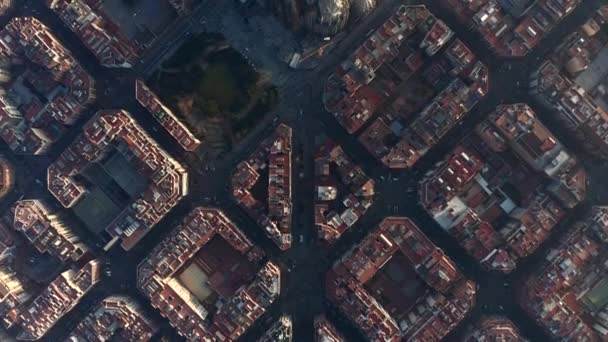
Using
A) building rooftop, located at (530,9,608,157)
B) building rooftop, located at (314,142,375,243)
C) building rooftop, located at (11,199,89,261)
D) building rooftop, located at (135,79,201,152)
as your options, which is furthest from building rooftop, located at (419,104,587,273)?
building rooftop, located at (11,199,89,261)

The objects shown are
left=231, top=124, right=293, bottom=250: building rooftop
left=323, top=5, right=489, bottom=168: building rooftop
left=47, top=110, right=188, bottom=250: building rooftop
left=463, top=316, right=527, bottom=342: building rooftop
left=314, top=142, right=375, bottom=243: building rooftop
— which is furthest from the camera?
left=47, top=110, right=188, bottom=250: building rooftop

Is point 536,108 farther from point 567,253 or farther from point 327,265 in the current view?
point 327,265

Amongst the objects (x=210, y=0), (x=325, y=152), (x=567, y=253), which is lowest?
(x=567, y=253)

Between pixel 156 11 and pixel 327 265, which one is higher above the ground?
pixel 156 11

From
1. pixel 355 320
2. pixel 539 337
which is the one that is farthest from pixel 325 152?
pixel 539 337

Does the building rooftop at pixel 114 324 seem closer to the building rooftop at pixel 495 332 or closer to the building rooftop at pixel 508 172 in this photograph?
the building rooftop at pixel 508 172

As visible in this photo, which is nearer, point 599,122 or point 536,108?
point 599,122

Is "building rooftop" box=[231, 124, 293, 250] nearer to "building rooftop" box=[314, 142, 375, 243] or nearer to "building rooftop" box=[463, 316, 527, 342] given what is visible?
"building rooftop" box=[314, 142, 375, 243]

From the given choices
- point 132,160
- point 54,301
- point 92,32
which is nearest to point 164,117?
point 132,160
